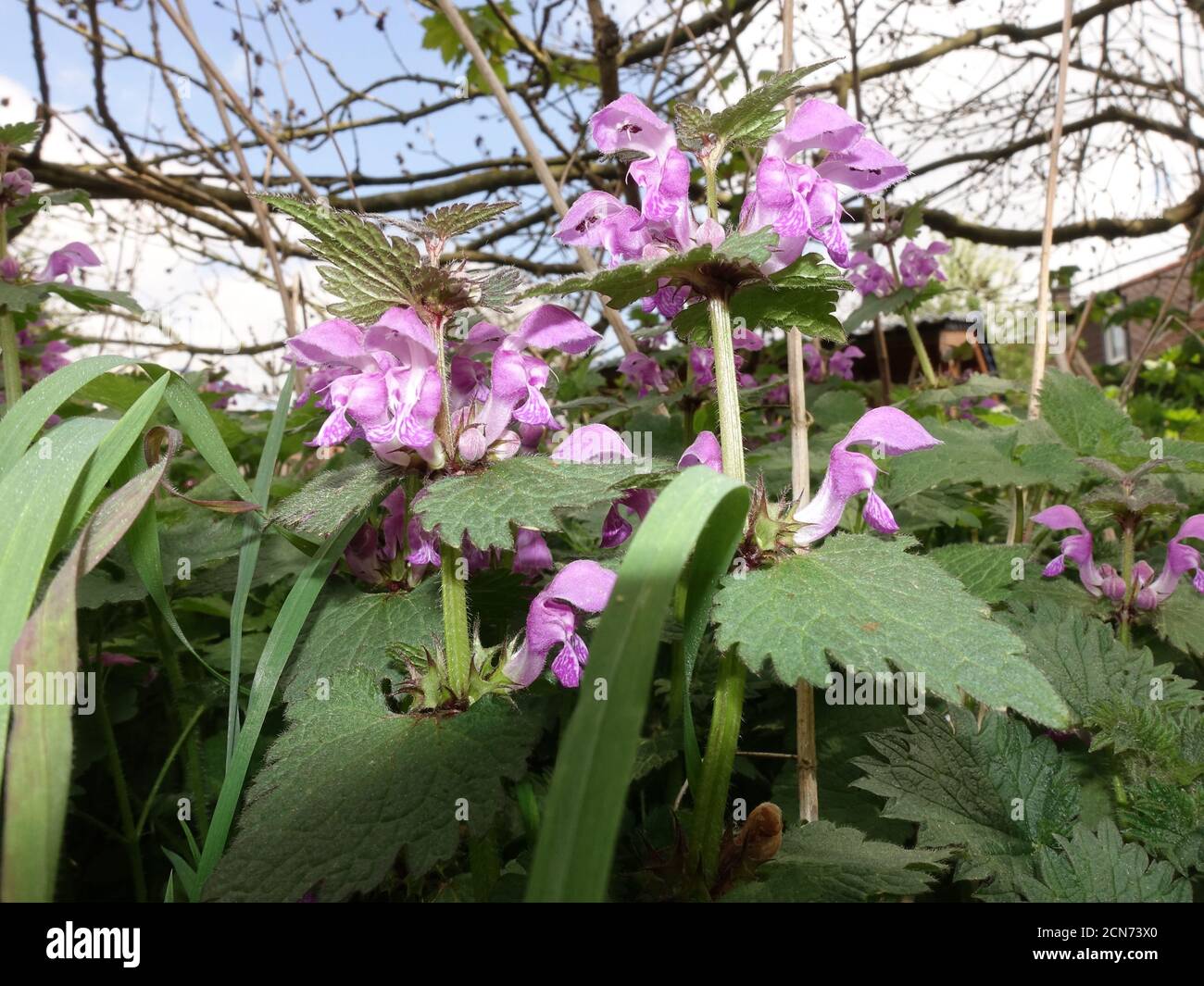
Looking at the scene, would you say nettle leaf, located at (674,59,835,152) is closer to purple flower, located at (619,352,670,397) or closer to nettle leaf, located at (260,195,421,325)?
nettle leaf, located at (260,195,421,325)

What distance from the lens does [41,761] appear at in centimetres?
58

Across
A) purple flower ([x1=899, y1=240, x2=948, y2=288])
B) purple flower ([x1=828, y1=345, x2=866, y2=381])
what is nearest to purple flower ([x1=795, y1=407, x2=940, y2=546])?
purple flower ([x1=899, y1=240, x2=948, y2=288])

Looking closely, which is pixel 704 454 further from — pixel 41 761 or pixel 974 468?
pixel 974 468

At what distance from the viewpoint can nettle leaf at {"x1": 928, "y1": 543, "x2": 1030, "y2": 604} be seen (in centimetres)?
132

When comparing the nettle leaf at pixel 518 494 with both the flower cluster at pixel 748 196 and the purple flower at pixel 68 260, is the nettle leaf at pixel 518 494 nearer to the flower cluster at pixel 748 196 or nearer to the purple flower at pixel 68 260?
the flower cluster at pixel 748 196

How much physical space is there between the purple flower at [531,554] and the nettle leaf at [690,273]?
332mm

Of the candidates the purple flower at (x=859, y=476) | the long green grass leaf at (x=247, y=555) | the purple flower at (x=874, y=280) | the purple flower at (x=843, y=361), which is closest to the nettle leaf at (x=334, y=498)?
the long green grass leaf at (x=247, y=555)

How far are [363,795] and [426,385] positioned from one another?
18.0 inches

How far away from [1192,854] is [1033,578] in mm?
683

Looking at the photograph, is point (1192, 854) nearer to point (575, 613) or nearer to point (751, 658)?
point (751, 658)

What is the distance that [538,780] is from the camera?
44.7 inches

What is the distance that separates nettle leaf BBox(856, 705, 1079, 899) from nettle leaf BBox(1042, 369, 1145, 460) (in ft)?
2.77
